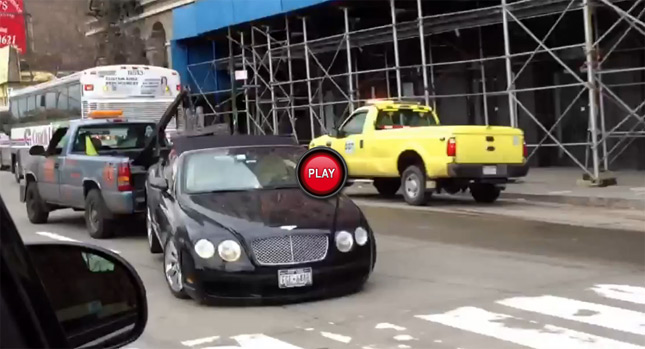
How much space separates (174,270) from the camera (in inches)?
329

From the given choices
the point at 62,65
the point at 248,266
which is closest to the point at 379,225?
the point at 248,266

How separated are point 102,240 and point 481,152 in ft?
22.5

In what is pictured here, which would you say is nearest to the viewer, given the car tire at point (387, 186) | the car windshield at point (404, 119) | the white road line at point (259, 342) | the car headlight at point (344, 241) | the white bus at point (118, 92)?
the white road line at point (259, 342)

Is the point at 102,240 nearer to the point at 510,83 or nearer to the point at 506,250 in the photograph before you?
the point at 506,250

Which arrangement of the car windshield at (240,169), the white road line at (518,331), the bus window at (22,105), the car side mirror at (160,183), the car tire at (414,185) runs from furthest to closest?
1. the bus window at (22,105)
2. the car tire at (414,185)
3. the car side mirror at (160,183)
4. the car windshield at (240,169)
5. the white road line at (518,331)

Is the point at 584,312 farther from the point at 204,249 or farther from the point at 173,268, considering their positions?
the point at 173,268

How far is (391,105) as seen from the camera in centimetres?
1770

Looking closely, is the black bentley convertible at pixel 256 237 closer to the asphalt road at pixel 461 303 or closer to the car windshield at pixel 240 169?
the car windshield at pixel 240 169

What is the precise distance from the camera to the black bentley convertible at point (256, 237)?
7.73 m

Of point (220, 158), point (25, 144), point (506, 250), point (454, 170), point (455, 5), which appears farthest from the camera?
point (25, 144)

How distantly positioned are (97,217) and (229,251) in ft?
18.8

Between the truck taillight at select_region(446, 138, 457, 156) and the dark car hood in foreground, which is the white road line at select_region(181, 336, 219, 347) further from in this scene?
the truck taillight at select_region(446, 138, 457, 156)

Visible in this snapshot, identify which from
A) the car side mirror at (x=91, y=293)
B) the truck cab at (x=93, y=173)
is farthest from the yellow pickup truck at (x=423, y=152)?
the car side mirror at (x=91, y=293)

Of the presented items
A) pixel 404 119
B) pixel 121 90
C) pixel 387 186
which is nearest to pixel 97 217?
pixel 404 119
